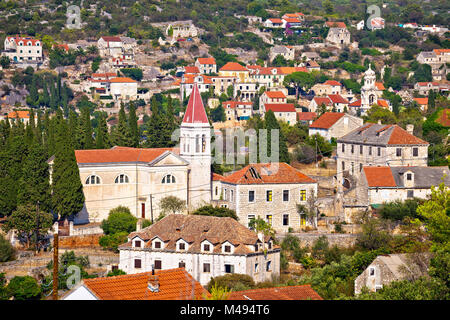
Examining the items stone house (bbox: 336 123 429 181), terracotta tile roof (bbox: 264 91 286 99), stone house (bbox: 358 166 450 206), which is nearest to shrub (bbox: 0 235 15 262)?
stone house (bbox: 358 166 450 206)

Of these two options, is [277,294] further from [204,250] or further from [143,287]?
[204,250]

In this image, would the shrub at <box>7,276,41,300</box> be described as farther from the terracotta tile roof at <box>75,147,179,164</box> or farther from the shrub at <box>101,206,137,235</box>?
the terracotta tile roof at <box>75,147,179,164</box>

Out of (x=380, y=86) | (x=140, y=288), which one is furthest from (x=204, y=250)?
(x=380, y=86)

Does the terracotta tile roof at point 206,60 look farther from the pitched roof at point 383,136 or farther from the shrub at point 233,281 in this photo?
the shrub at point 233,281
